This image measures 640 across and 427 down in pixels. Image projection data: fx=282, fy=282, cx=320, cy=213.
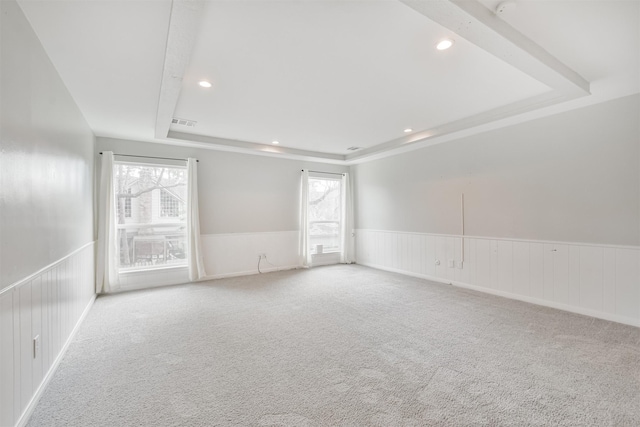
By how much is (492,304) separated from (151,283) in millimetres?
5057

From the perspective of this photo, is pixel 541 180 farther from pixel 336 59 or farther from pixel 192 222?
pixel 192 222

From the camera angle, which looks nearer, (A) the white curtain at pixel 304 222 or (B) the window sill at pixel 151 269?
(B) the window sill at pixel 151 269

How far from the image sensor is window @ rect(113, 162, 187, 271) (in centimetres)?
448

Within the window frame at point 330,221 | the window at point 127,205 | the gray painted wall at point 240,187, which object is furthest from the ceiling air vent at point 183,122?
the window frame at point 330,221

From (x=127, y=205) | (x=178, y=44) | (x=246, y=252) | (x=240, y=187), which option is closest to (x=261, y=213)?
(x=240, y=187)

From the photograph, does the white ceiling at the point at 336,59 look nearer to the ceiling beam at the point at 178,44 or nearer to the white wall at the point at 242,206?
the ceiling beam at the point at 178,44

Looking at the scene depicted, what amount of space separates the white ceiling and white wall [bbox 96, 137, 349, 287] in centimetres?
127

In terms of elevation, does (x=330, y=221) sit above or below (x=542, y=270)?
above

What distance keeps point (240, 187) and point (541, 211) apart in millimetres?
4764

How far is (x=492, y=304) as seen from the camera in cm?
361

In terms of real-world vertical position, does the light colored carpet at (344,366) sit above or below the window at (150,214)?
below

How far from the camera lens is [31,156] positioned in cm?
182

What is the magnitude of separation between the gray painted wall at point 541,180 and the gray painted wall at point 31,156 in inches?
194

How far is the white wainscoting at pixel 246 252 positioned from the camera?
5.12 metres
